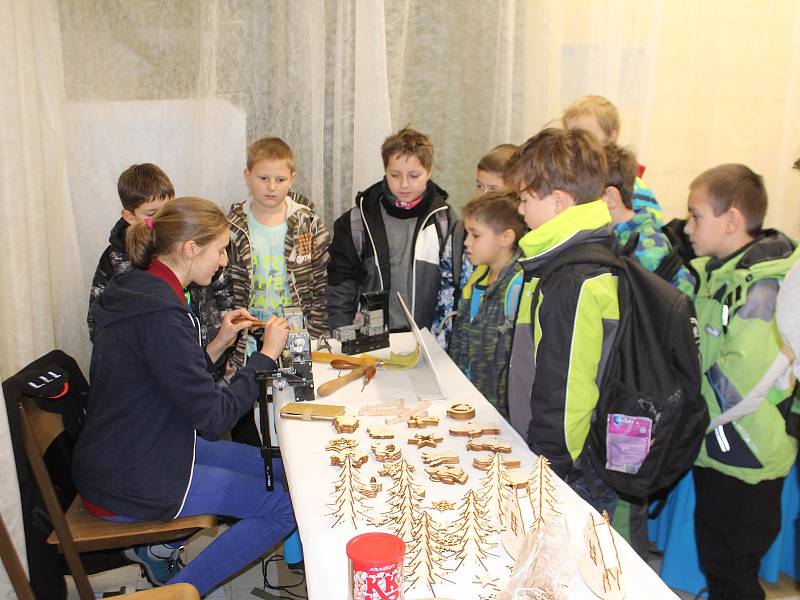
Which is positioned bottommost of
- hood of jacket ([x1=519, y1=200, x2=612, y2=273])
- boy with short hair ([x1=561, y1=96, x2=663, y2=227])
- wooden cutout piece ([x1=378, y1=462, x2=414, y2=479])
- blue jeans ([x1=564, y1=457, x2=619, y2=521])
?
blue jeans ([x1=564, y1=457, x2=619, y2=521])

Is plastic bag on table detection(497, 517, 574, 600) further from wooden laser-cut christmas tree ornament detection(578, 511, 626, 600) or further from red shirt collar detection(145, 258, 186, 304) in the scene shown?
red shirt collar detection(145, 258, 186, 304)

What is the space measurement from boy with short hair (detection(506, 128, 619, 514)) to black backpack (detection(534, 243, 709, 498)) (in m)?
0.03

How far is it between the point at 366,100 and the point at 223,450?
1936 millimetres

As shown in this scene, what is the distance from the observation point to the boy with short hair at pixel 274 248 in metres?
3.15

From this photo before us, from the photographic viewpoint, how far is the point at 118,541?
2105 mm

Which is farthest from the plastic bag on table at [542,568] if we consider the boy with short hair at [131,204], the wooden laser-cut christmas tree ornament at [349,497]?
the boy with short hair at [131,204]

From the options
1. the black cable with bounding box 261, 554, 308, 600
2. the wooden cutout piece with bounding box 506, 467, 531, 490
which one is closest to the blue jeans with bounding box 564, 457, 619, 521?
the wooden cutout piece with bounding box 506, 467, 531, 490

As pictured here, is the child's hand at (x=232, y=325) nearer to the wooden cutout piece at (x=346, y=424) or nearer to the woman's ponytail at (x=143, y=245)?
the woman's ponytail at (x=143, y=245)

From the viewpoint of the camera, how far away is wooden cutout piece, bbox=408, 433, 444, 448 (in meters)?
1.97

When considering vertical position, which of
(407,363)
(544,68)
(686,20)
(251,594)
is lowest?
(251,594)

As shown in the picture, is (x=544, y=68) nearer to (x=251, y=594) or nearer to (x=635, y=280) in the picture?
(x=635, y=280)

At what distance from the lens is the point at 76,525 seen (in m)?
2.13

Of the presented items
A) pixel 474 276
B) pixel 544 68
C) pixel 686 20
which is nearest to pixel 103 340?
pixel 474 276

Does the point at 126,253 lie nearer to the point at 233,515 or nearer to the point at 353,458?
the point at 233,515
